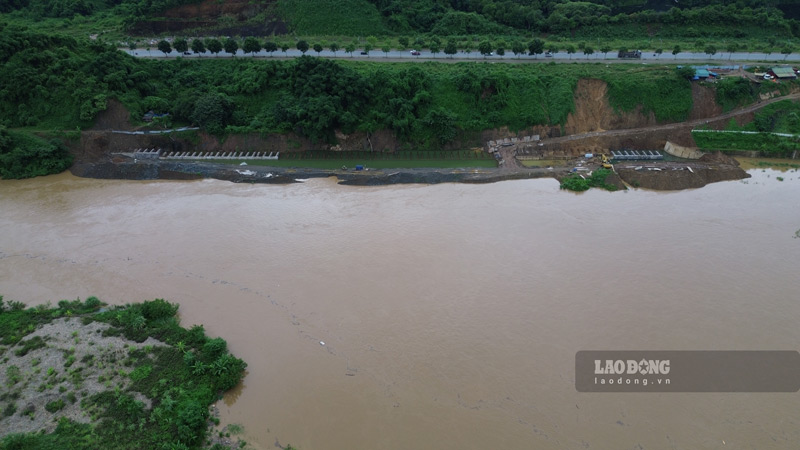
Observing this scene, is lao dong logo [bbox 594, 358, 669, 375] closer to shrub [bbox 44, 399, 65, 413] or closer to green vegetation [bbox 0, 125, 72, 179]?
shrub [bbox 44, 399, 65, 413]

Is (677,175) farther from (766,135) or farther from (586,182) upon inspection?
(766,135)

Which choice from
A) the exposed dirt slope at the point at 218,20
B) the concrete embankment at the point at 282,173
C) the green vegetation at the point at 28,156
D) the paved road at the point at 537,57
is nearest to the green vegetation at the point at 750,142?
the paved road at the point at 537,57

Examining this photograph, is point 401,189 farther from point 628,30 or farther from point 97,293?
point 628,30

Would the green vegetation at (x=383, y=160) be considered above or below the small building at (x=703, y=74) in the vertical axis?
below

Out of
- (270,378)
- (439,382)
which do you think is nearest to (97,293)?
(270,378)

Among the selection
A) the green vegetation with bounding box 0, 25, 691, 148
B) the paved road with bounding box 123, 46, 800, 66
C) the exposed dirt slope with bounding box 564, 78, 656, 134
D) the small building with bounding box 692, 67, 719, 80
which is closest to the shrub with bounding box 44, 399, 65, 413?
the green vegetation with bounding box 0, 25, 691, 148

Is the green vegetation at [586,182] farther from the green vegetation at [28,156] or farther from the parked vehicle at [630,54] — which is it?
the green vegetation at [28,156]
